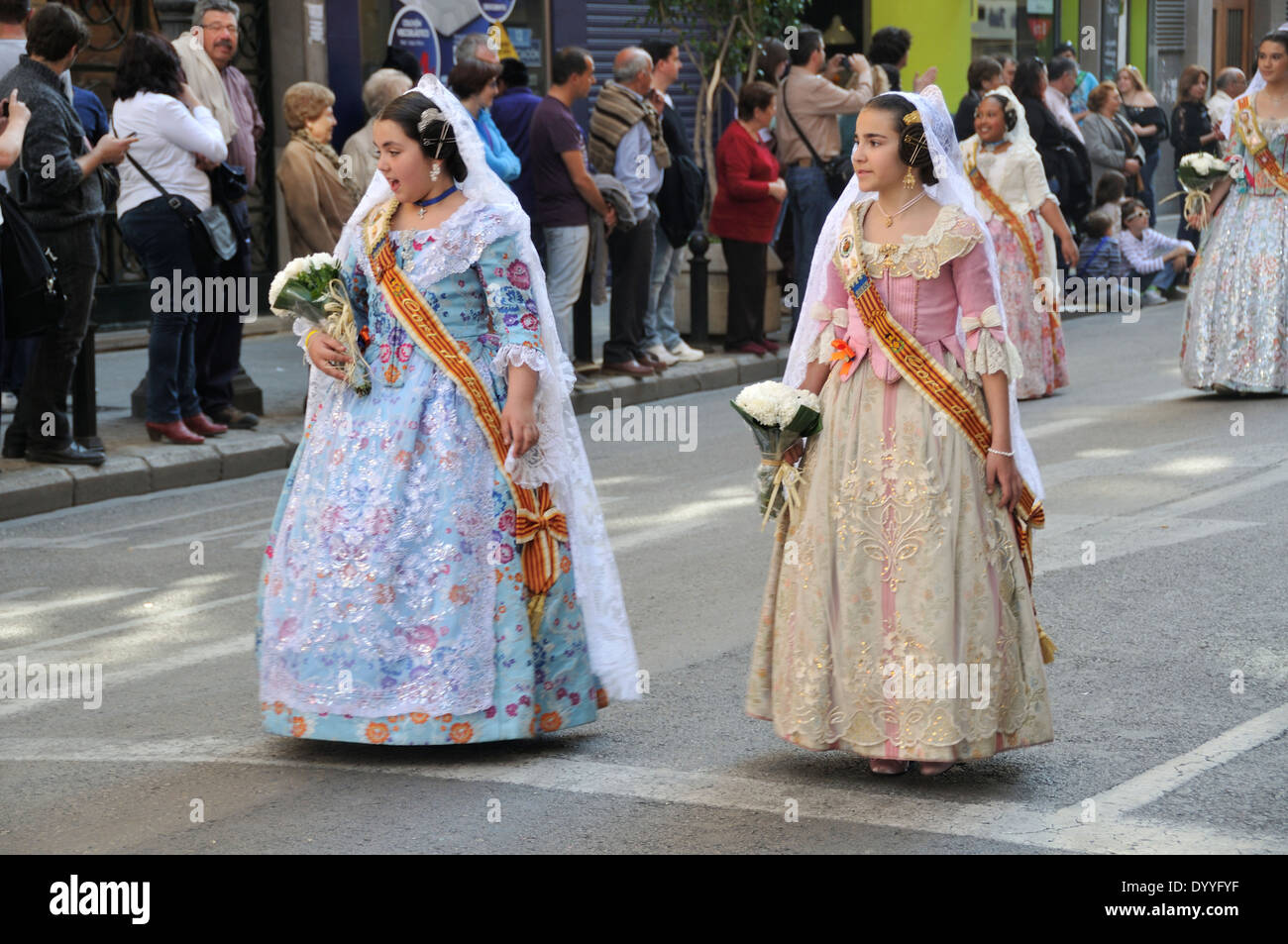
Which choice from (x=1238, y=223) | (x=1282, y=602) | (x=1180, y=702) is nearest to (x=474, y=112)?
(x=1238, y=223)

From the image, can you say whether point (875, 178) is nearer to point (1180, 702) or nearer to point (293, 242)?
point (1180, 702)

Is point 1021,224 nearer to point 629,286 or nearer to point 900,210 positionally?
point 629,286

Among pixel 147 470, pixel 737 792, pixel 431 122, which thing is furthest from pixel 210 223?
pixel 737 792

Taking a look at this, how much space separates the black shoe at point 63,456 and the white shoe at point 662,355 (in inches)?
192

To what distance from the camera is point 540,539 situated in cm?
572

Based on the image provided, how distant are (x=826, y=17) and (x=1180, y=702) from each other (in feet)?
63.8

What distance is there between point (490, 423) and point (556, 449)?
0.22 meters

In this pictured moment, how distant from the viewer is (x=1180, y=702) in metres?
6.02

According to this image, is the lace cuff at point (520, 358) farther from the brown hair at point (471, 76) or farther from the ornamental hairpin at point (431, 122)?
the brown hair at point (471, 76)

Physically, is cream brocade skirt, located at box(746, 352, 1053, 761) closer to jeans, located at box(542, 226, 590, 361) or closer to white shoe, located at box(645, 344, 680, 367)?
jeans, located at box(542, 226, 590, 361)

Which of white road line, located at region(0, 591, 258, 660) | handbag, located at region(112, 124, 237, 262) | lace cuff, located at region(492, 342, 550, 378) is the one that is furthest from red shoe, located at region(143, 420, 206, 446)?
lace cuff, located at region(492, 342, 550, 378)

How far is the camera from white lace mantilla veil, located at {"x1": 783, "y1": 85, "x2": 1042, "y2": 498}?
534 cm

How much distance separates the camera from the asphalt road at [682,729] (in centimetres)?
497

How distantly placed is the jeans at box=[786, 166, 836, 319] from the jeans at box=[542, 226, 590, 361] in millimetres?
2771
